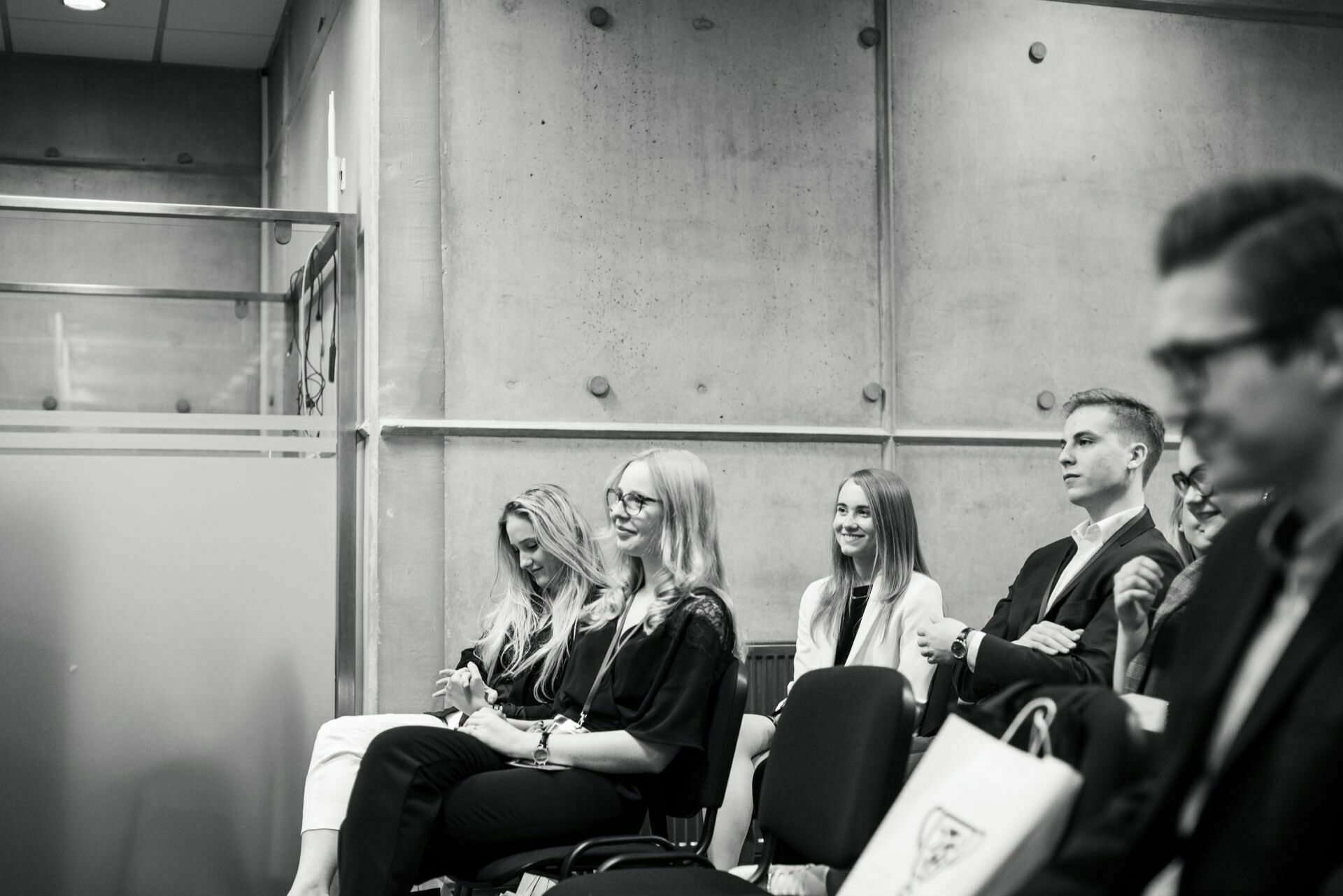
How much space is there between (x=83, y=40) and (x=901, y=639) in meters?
5.46

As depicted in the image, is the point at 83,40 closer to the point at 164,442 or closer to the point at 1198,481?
the point at 164,442

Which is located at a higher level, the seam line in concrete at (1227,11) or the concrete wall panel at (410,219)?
the seam line in concrete at (1227,11)

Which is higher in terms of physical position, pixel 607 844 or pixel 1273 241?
pixel 1273 241

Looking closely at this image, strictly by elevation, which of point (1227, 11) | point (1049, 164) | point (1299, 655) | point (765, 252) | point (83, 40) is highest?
point (83, 40)

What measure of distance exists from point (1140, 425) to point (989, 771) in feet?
6.60

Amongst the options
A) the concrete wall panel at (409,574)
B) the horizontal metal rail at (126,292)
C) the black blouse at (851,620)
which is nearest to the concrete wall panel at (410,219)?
the concrete wall panel at (409,574)

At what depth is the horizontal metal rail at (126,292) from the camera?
14.1 ft

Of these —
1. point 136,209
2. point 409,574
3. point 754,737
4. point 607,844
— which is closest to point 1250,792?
point 607,844

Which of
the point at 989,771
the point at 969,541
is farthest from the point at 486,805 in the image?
the point at 969,541

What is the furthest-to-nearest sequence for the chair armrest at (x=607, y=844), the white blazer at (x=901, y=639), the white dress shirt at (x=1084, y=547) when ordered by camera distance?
1. the white blazer at (x=901, y=639)
2. the white dress shirt at (x=1084, y=547)
3. the chair armrest at (x=607, y=844)

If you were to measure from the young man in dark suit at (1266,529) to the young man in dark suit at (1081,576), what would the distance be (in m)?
1.74

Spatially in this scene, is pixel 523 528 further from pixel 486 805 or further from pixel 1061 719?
pixel 1061 719

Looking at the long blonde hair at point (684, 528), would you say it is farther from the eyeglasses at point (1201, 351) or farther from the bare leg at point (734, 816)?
the eyeglasses at point (1201, 351)

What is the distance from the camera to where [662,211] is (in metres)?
4.91
